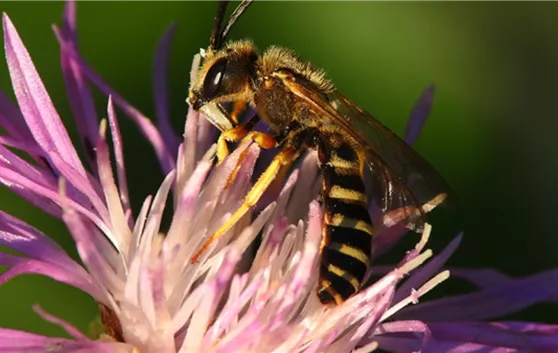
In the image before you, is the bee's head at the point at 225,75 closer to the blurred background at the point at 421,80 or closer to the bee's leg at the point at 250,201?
the bee's leg at the point at 250,201

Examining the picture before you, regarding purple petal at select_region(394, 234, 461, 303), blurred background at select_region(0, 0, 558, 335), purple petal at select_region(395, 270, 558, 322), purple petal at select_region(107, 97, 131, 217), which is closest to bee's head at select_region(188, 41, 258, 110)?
purple petal at select_region(107, 97, 131, 217)

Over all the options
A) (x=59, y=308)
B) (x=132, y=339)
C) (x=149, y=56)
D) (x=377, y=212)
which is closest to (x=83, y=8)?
(x=149, y=56)

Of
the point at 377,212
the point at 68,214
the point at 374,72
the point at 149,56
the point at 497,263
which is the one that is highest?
the point at 149,56

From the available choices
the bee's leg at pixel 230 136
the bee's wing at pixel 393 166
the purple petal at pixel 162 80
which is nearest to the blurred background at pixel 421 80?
the purple petal at pixel 162 80

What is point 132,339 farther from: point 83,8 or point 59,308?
point 83,8

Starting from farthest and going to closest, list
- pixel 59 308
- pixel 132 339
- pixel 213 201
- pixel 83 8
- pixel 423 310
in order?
pixel 83 8, pixel 59 308, pixel 423 310, pixel 213 201, pixel 132 339

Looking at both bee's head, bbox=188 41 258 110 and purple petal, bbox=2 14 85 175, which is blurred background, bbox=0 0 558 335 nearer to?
purple petal, bbox=2 14 85 175
